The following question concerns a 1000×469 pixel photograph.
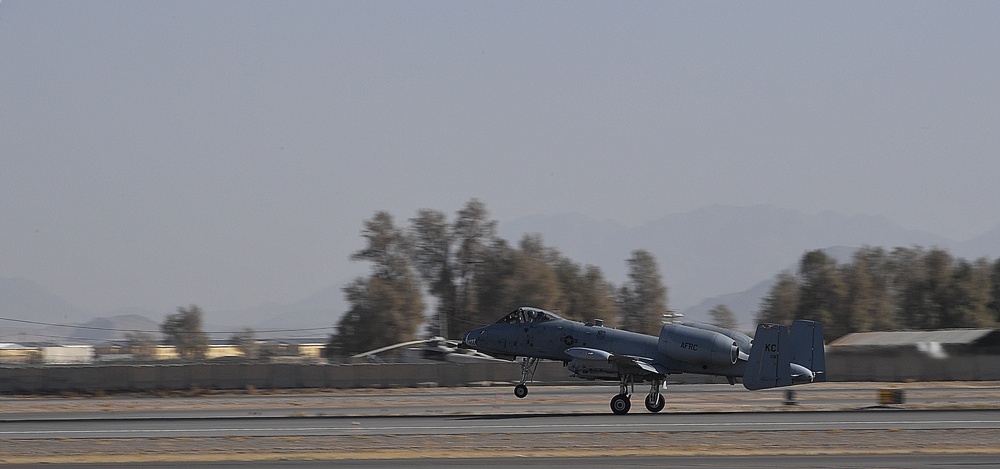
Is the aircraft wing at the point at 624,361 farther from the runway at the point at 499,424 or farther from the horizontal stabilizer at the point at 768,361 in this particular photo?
the horizontal stabilizer at the point at 768,361

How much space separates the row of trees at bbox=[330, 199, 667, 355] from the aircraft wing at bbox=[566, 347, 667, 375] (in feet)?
217

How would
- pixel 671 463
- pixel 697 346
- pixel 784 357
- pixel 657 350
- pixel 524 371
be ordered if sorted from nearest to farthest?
pixel 671 463, pixel 784 357, pixel 697 346, pixel 657 350, pixel 524 371

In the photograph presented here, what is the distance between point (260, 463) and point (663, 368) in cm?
1798

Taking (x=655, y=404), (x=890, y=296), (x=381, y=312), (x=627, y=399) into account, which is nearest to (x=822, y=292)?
(x=890, y=296)

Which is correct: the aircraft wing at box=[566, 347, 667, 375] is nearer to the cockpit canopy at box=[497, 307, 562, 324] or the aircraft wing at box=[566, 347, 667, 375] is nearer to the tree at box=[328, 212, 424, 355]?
the cockpit canopy at box=[497, 307, 562, 324]

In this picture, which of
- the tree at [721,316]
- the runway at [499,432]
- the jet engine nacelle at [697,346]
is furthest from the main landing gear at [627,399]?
the tree at [721,316]

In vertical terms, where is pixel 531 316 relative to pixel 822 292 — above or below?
below

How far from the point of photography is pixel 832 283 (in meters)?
119

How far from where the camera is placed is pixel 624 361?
37500mm

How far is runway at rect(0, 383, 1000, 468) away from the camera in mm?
25250

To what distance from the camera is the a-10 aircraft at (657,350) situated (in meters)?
35.8

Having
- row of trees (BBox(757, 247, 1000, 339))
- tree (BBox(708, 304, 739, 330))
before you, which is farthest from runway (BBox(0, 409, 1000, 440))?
tree (BBox(708, 304, 739, 330))

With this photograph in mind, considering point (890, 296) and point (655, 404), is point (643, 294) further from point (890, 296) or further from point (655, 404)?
point (655, 404)

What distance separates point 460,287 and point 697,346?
81.3m
